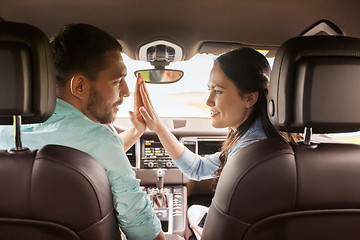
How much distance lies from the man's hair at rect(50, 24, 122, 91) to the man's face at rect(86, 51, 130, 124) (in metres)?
0.03

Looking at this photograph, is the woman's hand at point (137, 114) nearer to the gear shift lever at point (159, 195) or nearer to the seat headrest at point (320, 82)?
the gear shift lever at point (159, 195)

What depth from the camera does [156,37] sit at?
6.53 ft

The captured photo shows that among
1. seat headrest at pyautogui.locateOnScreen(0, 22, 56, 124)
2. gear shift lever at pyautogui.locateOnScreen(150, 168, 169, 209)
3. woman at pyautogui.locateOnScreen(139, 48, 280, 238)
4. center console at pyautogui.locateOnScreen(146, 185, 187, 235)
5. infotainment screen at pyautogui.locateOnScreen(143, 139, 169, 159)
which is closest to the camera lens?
seat headrest at pyautogui.locateOnScreen(0, 22, 56, 124)

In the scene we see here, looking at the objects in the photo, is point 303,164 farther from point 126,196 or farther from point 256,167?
point 126,196

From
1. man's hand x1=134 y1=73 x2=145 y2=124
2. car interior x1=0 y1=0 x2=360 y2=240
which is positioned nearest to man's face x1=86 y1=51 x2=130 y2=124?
car interior x1=0 y1=0 x2=360 y2=240

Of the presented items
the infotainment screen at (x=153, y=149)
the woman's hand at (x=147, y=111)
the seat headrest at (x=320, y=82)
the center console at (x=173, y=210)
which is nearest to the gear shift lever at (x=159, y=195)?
the center console at (x=173, y=210)

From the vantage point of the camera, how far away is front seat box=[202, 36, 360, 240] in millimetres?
1041

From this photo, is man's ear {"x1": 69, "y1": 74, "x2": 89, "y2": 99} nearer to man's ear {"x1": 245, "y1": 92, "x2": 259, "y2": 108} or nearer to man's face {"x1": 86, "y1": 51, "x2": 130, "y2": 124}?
man's face {"x1": 86, "y1": 51, "x2": 130, "y2": 124}

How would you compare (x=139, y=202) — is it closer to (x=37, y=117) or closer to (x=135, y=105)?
(x=37, y=117)

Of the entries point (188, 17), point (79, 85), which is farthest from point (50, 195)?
point (188, 17)

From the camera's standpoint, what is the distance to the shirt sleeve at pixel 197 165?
2256 millimetres

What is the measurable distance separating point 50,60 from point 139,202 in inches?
26.8

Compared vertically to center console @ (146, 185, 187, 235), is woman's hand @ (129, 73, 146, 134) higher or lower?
higher

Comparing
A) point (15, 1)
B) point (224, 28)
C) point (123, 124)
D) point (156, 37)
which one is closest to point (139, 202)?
point (156, 37)
